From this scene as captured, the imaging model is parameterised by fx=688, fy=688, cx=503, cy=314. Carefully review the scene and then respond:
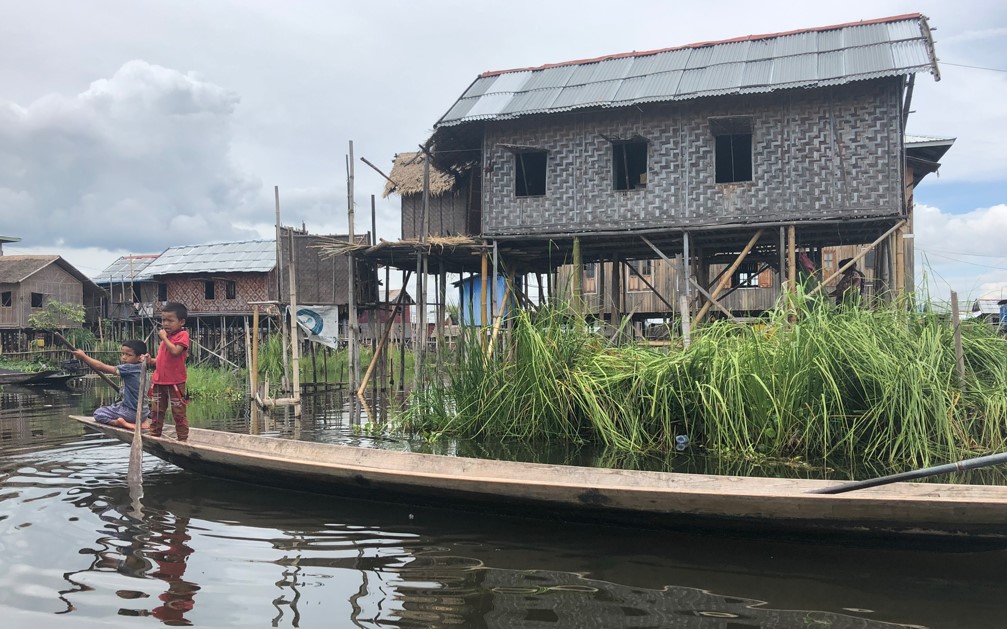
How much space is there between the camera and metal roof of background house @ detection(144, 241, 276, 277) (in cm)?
2297

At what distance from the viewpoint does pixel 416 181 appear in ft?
43.6

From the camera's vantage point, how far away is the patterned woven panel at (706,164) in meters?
8.95

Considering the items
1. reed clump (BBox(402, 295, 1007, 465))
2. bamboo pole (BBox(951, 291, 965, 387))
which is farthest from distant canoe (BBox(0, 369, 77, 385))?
→ bamboo pole (BBox(951, 291, 965, 387))

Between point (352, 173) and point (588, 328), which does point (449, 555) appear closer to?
point (588, 328)

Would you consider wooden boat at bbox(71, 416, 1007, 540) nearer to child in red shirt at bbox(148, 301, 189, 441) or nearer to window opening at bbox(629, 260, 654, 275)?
child in red shirt at bbox(148, 301, 189, 441)

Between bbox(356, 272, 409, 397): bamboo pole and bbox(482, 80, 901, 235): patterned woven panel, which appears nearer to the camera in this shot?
bbox(482, 80, 901, 235): patterned woven panel

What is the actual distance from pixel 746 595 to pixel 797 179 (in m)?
7.26

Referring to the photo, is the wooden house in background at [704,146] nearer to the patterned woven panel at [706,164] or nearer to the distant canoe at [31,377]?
the patterned woven panel at [706,164]

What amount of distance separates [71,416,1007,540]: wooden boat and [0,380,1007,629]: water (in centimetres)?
18

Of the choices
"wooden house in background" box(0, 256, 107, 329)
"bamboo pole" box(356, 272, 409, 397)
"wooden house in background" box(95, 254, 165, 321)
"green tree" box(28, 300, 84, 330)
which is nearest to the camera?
"bamboo pole" box(356, 272, 409, 397)

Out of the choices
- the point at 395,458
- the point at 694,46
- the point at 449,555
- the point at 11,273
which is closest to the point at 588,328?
the point at 395,458

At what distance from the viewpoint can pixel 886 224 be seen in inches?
361

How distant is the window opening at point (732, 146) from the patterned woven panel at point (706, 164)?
0.16m

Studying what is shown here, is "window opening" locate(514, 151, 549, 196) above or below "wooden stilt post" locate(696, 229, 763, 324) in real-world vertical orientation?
above
